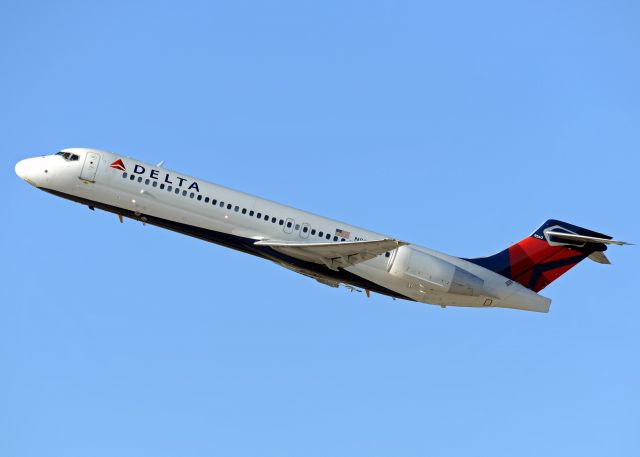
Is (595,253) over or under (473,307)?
over

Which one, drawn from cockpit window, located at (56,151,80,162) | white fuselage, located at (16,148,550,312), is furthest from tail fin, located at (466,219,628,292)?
cockpit window, located at (56,151,80,162)

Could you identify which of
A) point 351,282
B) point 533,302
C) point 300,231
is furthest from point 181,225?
point 533,302

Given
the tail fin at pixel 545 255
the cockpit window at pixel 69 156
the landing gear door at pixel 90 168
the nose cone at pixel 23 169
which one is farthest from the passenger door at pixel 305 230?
the nose cone at pixel 23 169

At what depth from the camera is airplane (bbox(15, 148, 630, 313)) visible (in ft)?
121

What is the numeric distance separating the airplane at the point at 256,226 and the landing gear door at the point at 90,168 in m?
0.04

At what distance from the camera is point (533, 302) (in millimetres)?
38906

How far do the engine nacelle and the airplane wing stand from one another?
1737mm

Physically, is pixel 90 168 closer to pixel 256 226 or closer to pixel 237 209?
pixel 237 209

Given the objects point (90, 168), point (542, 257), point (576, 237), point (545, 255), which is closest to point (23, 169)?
point (90, 168)

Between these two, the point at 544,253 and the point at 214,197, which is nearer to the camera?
the point at 214,197

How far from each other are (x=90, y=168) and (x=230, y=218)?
6122mm

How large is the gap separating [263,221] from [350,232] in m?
3.61

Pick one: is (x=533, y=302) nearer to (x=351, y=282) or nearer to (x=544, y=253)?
(x=544, y=253)

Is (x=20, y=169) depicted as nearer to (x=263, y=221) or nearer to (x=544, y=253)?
(x=263, y=221)
